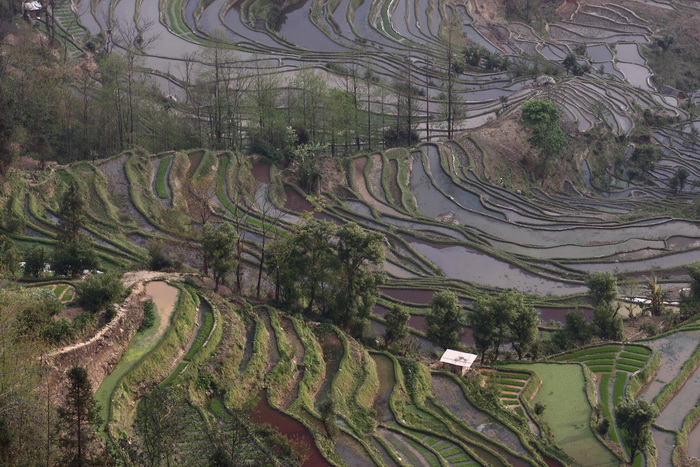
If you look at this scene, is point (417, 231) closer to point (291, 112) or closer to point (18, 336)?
point (291, 112)

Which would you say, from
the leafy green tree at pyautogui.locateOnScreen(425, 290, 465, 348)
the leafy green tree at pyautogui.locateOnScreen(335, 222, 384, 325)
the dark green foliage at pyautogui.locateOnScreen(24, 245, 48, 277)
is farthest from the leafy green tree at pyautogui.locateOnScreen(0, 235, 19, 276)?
the leafy green tree at pyautogui.locateOnScreen(425, 290, 465, 348)

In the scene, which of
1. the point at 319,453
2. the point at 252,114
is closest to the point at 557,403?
the point at 319,453

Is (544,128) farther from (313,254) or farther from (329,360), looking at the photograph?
(329,360)

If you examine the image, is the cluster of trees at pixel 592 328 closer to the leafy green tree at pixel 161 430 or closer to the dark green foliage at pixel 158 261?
the dark green foliage at pixel 158 261

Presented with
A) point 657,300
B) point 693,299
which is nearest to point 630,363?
point 693,299

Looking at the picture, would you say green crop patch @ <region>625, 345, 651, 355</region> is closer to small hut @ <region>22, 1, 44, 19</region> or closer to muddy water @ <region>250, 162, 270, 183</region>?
muddy water @ <region>250, 162, 270, 183</region>
